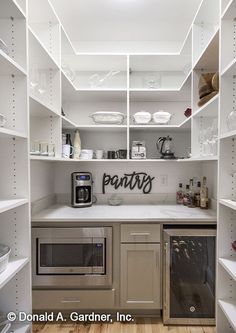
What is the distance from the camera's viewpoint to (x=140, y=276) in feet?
6.44

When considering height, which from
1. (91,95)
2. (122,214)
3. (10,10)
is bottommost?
(122,214)

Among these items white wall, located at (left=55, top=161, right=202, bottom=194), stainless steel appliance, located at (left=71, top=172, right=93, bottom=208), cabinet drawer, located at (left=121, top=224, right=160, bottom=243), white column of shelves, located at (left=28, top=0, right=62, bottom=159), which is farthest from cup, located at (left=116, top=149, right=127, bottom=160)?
cabinet drawer, located at (left=121, top=224, right=160, bottom=243)

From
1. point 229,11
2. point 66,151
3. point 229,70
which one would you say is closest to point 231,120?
point 229,70

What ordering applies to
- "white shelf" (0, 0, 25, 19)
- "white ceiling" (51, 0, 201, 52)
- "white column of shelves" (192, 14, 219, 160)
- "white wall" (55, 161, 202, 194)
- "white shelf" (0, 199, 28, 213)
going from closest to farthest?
"white shelf" (0, 199, 28, 213)
"white shelf" (0, 0, 25, 19)
"white column of shelves" (192, 14, 219, 160)
"white ceiling" (51, 0, 201, 52)
"white wall" (55, 161, 202, 194)

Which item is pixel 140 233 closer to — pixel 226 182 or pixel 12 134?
pixel 226 182

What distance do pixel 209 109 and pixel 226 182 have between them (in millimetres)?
620

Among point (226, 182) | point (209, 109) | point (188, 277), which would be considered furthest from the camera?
point (188, 277)

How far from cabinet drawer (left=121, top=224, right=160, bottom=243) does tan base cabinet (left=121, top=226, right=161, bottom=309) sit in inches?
0.7

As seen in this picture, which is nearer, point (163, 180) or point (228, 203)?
point (228, 203)

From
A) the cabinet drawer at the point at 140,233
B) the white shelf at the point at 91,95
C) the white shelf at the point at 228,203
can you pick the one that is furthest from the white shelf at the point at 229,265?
the white shelf at the point at 91,95

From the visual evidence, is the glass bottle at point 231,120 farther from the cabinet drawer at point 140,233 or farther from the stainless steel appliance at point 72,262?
the stainless steel appliance at point 72,262

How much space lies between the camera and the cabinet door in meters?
1.96

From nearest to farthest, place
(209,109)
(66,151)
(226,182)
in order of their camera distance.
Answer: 1. (226,182)
2. (209,109)
3. (66,151)

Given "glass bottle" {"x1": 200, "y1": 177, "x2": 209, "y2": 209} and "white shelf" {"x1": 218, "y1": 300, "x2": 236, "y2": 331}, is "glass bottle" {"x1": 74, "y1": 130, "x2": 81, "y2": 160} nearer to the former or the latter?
"glass bottle" {"x1": 200, "y1": 177, "x2": 209, "y2": 209}
